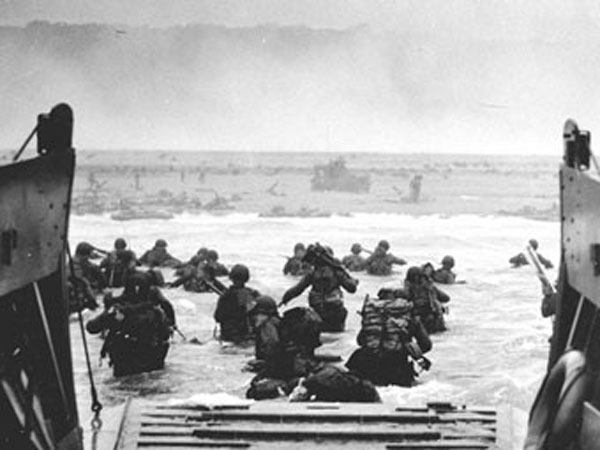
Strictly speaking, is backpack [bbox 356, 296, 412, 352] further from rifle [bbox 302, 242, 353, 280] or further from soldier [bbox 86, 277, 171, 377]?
rifle [bbox 302, 242, 353, 280]

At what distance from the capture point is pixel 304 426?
733 cm

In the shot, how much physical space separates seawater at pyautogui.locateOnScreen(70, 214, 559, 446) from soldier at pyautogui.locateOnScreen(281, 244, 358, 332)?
0.29 metres

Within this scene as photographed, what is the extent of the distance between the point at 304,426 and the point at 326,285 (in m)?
5.85

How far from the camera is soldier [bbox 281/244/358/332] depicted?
12680mm

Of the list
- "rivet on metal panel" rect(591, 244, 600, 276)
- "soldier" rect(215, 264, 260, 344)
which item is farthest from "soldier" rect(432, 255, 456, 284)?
"rivet on metal panel" rect(591, 244, 600, 276)

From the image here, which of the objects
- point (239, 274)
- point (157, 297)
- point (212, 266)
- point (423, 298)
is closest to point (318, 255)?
point (239, 274)

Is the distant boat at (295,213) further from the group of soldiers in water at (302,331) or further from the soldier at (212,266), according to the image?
the group of soldiers in water at (302,331)

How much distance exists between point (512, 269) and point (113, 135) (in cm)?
9199

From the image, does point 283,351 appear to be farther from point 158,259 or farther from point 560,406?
point 158,259

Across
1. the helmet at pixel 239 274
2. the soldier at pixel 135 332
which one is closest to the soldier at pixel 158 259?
the helmet at pixel 239 274

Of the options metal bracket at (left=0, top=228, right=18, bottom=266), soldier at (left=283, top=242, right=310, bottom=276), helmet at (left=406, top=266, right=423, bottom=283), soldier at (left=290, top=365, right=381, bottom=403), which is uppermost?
metal bracket at (left=0, top=228, right=18, bottom=266)

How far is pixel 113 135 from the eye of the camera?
361 feet

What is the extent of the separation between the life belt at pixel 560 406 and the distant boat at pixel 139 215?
130ft

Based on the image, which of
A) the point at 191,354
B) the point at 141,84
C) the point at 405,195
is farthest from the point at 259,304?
the point at 141,84
